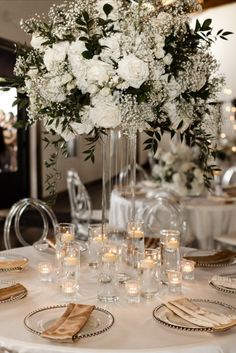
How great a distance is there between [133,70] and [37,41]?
1.51ft

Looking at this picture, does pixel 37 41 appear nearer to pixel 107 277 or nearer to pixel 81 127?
pixel 81 127

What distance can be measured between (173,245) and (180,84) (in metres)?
0.67

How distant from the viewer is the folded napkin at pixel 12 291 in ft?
6.32

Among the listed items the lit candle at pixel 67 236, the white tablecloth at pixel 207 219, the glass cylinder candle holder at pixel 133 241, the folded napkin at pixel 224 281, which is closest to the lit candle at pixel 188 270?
the folded napkin at pixel 224 281

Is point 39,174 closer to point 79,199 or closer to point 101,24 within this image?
point 79,199

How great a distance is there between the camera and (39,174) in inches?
362

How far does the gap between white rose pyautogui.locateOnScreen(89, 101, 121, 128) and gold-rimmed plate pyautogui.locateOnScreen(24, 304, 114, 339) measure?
2.28ft

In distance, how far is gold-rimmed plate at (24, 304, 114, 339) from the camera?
1.62 m

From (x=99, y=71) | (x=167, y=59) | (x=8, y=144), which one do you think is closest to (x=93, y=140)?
(x=99, y=71)

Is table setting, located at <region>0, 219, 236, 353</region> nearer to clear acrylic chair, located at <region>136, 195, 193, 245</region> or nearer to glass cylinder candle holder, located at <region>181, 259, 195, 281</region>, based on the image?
glass cylinder candle holder, located at <region>181, 259, 195, 281</region>

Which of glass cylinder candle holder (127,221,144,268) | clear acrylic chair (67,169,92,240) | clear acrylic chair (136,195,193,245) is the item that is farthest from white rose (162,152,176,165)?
glass cylinder candle holder (127,221,144,268)

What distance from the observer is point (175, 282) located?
6.69 ft

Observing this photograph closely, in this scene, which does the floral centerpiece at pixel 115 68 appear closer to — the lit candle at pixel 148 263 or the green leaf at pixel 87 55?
the green leaf at pixel 87 55

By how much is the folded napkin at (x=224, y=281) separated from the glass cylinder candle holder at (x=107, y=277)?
0.45 metres
